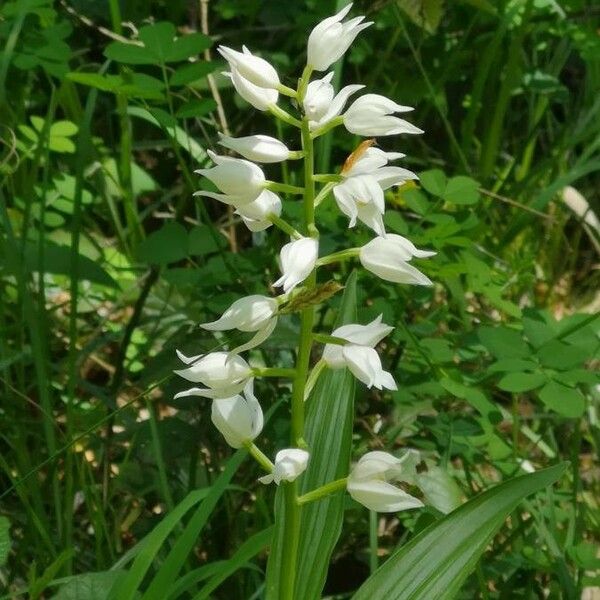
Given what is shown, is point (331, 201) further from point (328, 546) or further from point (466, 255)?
point (328, 546)

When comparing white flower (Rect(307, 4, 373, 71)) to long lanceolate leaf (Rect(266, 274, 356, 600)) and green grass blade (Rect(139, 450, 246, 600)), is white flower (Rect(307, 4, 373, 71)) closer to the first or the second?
long lanceolate leaf (Rect(266, 274, 356, 600))

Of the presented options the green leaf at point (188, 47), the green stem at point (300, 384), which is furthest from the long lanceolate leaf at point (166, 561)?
the green leaf at point (188, 47)

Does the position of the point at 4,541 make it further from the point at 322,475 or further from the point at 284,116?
the point at 284,116

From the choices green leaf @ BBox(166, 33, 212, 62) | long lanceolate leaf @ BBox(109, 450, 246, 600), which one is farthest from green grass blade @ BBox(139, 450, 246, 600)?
green leaf @ BBox(166, 33, 212, 62)

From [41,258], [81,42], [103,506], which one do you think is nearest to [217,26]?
[81,42]

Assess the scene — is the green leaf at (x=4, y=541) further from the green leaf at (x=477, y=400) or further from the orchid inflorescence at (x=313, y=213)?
the green leaf at (x=477, y=400)
